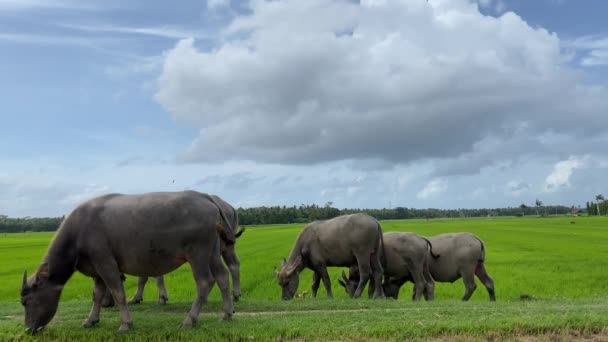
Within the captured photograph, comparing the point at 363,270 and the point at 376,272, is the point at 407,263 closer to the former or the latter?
the point at 376,272

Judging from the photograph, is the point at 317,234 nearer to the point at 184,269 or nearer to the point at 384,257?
the point at 384,257

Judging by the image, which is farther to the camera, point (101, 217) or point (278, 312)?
point (278, 312)

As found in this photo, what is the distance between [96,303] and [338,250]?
7.37m

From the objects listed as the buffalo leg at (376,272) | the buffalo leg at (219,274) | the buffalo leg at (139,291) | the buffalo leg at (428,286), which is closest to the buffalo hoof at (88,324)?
the buffalo leg at (219,274)

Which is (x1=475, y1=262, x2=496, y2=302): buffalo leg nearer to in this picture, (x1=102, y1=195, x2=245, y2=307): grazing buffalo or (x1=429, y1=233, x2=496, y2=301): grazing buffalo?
(x1=429, y1=233, x2=496, y2=301): grazing buffalo

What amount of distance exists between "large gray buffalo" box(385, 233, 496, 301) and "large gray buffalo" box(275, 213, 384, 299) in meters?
1.68

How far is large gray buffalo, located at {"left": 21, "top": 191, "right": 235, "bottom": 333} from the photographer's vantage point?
907 cm

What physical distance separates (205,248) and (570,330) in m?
6.04

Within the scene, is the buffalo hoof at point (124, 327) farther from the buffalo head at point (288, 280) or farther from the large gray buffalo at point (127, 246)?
the buffalo head at point (288, 280)

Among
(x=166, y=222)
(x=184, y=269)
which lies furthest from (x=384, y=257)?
(x=184, y=269)

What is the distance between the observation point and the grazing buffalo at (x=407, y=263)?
1538 centimetres

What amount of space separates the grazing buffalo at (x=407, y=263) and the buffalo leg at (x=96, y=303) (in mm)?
7951

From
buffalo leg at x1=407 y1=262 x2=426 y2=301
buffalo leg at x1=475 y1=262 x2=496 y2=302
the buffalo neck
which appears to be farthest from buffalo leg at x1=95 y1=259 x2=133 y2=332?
buffalo leg at x1=475 y1=262 x2=496 y2=302

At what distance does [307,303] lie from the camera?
12.1m
